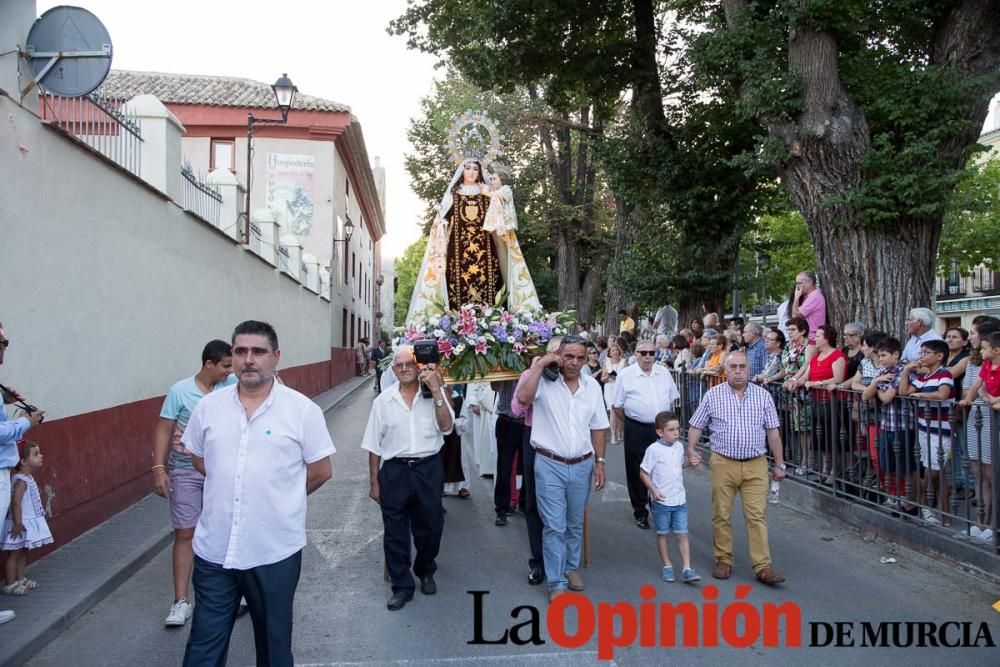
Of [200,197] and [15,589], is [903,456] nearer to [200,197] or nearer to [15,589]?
[15,589]

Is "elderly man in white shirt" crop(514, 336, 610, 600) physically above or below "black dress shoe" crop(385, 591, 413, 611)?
above

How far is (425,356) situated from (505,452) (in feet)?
8.35

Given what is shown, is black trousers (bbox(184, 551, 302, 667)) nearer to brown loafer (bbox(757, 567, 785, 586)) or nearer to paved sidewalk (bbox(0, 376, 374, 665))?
paved sidewalk (bbox(0, 376, 374, 665))

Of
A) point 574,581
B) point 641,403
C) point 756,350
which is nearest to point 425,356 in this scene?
point 574,581

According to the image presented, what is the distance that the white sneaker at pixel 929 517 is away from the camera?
6.95 metres

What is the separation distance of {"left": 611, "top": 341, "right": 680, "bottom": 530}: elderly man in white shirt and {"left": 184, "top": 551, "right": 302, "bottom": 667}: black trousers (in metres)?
4.89

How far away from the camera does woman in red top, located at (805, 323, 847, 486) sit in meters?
8.60

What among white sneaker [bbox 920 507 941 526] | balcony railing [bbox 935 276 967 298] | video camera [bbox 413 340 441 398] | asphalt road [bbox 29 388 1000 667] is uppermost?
balcony railing [bbox 935 276 967 298]

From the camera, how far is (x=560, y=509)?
589 cm

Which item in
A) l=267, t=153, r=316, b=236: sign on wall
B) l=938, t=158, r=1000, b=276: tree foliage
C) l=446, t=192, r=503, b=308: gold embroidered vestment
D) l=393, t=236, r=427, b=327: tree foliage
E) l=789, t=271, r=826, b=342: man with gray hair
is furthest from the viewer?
l=393, t=236, r=427, b=327: tree foliage

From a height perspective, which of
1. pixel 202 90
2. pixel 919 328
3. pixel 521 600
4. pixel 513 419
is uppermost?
pixel 202 90

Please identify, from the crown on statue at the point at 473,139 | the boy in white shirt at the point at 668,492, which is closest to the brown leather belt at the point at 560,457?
the boy in white shirt at the point at 668,492

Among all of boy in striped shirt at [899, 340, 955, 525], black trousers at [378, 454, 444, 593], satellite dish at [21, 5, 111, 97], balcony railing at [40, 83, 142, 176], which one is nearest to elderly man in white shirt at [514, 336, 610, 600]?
black trousers at [378, 454, 444, 593]

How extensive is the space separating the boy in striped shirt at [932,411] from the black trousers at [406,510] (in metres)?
4.06
